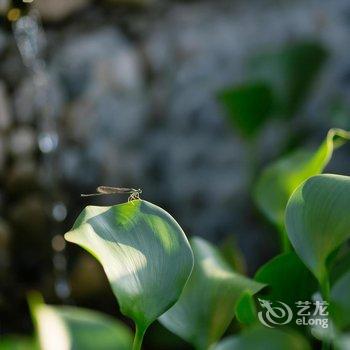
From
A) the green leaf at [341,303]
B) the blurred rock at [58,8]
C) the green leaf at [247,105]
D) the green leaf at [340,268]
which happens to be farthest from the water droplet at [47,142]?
the green leaf at [341,303]

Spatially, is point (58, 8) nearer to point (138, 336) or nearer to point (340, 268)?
point (340, 268)

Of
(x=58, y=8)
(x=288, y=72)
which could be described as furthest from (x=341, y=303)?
(x=58, y=8)

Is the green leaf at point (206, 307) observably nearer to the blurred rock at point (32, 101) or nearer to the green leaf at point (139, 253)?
the green leaf at point (139, 253)

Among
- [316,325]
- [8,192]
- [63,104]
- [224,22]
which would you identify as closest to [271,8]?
[224,22]

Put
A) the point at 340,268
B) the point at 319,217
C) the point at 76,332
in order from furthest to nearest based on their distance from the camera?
the point at 340,268 → the point at 319,217 → the point at 76,332

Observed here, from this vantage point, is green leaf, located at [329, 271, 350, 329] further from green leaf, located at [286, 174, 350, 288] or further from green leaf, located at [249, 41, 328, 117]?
green leaf, located at [249, 41, 328, 117]

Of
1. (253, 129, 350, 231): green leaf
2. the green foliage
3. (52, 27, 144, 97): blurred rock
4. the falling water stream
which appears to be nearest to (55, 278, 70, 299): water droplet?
the falling water stream

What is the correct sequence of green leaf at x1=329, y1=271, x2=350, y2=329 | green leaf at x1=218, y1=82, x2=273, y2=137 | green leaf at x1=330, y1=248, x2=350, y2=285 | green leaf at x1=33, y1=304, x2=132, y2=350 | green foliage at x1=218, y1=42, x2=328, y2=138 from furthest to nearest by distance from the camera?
green foliage at x1=218, y1=42, x2=328, y2=138, green leaf at x1=218, y1=82, x2=273, y2=137, green leaf at x1=330, y1=248, x2=350, y2=285, green leaf at x1=329, y1=271, x2=350, y2=329, green leaf at x1=33, y1=304, x2=132, y2=350
